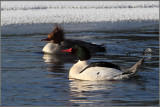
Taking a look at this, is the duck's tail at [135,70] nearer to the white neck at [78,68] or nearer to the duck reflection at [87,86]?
the duck reflection at [87,86]

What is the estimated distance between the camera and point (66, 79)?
10180 millimetres

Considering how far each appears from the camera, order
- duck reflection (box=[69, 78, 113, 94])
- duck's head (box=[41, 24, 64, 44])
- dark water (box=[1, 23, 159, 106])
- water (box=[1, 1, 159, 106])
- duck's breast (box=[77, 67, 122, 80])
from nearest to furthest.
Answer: dark water (box=[1, 23, 159, 106]), water (box=[1, 1, 159, 106]), duck reflection (box=[69, 78, 113, 94]), duck's breast (box=[77, 67, 122, 80]), duck's head (box=[41, 24, 64, 44])

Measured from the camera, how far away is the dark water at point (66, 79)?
805cm

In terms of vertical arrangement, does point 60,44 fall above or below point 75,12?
below

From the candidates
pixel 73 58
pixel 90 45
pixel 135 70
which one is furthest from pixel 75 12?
pixel 135 70

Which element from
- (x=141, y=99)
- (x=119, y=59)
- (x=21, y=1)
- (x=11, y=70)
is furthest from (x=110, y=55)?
(x=21, y=1)

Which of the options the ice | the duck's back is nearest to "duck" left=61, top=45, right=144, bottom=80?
the duck's back

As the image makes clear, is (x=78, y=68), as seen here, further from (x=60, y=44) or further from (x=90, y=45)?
(x=60, y=44)

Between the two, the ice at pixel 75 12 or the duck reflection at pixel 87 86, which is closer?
the duck reflection at pixel 87 86

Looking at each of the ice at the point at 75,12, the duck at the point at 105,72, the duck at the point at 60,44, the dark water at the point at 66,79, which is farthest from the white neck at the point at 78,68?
the ice at the point at 75,12

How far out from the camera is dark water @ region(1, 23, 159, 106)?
8047mm

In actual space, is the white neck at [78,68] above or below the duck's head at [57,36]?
below

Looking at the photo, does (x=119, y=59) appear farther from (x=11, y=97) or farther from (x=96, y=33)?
(x=96, y=33)

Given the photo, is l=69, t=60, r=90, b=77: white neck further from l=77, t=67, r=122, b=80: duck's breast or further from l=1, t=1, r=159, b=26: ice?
l=1, t=1, r=159, b=26: ice
